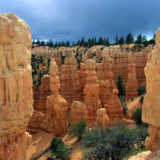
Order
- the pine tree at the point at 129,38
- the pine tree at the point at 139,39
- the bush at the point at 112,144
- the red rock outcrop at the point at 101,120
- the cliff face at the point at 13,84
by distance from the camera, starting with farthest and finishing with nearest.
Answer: the pine tree at the point at 129,38
the pine tree at the point at 139,39
the red rock outcrop at the point at 101,120
the bush at the point at 112,144
the cliff face at the point at 13,84

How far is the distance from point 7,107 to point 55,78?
32.4ft

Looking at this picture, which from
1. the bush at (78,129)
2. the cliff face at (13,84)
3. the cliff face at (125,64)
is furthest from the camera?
the cliff face at (125,64)

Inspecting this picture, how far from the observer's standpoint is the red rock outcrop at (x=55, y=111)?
13.9 metres

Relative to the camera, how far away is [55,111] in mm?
14023

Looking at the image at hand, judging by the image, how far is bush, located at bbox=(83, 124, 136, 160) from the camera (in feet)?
29.3

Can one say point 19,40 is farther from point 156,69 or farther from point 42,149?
point 42,149

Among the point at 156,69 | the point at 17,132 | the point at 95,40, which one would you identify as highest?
the point at 95,40

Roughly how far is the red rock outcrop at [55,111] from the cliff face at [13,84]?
893 centimetres

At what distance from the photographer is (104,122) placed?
482 inches

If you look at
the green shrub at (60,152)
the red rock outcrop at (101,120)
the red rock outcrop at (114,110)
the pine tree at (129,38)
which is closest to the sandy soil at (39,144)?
the green shrub at (60,152)

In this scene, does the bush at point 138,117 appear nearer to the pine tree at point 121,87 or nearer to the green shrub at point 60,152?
the green shrub at point 60,152

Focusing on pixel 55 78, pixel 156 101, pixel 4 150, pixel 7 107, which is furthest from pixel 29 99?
pixel 55 78

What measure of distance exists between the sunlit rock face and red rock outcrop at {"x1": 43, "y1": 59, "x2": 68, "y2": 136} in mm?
9384

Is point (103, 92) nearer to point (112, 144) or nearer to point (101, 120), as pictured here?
point (101, 120)
